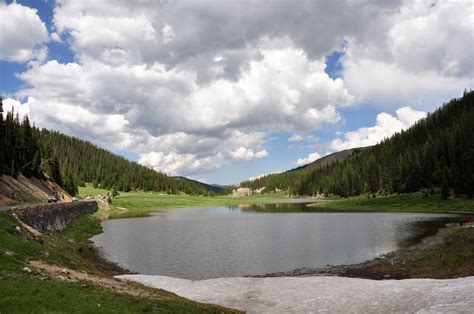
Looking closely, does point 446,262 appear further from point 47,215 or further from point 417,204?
point 417,204

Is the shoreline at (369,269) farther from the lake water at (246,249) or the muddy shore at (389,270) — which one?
the lake water at (246,249)

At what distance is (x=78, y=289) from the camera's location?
22953mm

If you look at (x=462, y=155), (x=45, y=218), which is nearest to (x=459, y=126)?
(x=462, y=155)

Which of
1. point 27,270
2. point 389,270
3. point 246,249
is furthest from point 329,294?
point 246,249

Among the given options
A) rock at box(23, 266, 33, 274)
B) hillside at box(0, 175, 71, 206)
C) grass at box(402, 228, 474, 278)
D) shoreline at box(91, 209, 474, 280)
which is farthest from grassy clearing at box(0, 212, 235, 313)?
hillside at box(0, 175, 71, 206)

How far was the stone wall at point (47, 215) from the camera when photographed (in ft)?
169

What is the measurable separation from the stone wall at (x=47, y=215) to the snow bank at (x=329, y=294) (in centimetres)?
2640

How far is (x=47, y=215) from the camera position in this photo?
6231 centimetres

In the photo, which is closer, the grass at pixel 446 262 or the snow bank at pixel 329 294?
the snow bank at pixel 329 294

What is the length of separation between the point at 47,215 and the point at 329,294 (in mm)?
51996

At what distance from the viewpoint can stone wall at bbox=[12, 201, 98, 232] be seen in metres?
51.6

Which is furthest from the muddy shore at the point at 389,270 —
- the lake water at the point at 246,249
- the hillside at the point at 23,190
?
the hillside at the point at 23,190

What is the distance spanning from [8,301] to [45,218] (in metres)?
47.7

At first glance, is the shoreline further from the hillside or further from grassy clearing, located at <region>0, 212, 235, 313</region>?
the hillside
